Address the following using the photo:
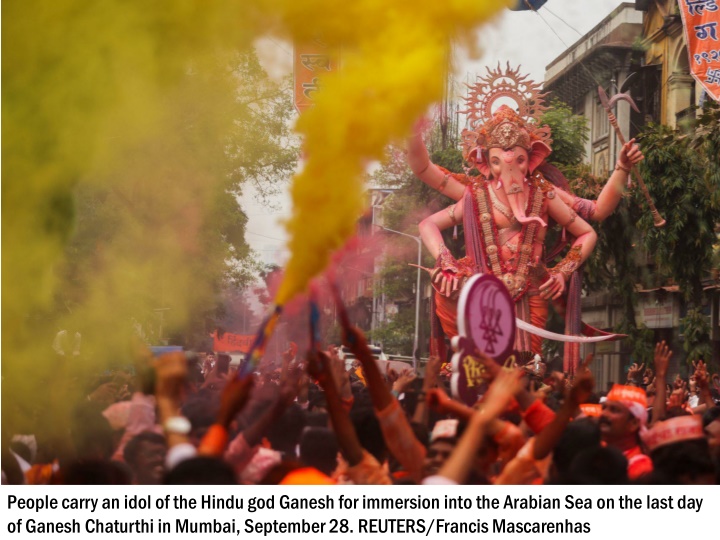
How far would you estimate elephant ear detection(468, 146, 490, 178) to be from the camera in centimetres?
1608

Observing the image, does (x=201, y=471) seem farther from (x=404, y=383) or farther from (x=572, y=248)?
(x=572, y=248)

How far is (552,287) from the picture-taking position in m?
15.8

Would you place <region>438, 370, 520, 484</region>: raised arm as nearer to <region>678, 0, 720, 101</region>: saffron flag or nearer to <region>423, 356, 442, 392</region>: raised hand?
<region>423, 356, 442, 392</region>: raised hand

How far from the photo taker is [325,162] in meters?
4.91

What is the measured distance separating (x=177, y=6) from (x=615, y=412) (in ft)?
12.8

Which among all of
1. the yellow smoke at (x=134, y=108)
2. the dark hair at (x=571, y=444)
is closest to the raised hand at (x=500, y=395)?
the dark hair at (x=571, y=444)

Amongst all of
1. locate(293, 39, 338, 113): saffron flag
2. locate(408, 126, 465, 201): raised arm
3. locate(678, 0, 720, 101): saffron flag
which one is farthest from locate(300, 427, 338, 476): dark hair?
locate(678, 0, 720, 101): saffron flag

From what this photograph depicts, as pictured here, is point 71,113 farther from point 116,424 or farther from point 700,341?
point 700,341

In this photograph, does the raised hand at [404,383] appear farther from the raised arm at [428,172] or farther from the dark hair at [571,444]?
the raised arm at [428,172]

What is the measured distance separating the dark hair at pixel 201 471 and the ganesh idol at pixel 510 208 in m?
12.2

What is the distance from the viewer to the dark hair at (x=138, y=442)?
4.79 m

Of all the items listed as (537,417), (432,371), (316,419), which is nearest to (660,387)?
(432,371)

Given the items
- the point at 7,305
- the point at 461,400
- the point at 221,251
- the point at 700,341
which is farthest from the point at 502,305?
the point at 700,341

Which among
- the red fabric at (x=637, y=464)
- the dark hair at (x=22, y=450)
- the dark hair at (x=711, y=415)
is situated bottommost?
the dark hair at (x=22, y=450)
